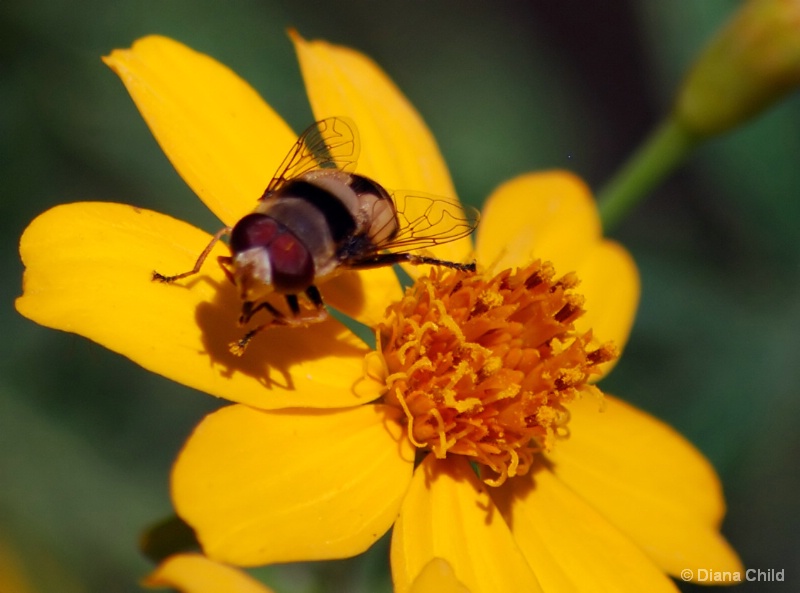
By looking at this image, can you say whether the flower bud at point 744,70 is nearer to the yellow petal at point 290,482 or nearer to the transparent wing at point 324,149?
the transparent wing at point 324,149

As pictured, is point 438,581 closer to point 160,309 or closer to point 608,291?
point 160,309

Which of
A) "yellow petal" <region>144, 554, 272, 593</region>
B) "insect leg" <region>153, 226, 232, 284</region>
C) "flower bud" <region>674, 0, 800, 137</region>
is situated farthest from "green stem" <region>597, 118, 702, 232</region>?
"yellow petal" <region>144, 554, 272, 593</region>

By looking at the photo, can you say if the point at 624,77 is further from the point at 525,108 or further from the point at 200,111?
the point at 200,111

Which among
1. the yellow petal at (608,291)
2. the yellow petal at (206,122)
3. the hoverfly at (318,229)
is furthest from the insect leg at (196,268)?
the yellow petal at (608,291)

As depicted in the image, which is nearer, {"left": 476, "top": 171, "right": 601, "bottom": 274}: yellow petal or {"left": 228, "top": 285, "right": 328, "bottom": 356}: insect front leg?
{"left": 228, "top": 285, "right": 328, "bottom": 356}: insect front leg

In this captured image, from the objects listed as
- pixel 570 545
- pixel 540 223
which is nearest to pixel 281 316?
pixel 570 545

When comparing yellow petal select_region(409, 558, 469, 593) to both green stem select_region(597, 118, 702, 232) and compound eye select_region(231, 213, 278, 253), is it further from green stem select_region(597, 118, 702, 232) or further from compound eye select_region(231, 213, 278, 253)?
green stem select_region(597, 118, 702, 232)

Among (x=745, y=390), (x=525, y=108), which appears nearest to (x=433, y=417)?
(x=745, y=390)
